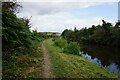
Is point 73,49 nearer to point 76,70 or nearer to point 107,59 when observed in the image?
point 107,59

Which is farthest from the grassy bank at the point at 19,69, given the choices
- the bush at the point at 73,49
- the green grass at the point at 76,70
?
the bush at the point at 73,49

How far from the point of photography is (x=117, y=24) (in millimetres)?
71125

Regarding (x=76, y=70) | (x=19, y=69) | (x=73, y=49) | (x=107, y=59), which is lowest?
(x=107, y=59)

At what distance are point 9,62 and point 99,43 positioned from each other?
63752 millimetres

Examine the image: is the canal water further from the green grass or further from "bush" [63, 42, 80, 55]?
"bush" [63, 42, 80, 55]

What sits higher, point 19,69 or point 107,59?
point 19,69

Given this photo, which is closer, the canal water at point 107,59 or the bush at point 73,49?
the canal water at point 107,59

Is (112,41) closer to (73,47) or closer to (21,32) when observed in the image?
(73,47)

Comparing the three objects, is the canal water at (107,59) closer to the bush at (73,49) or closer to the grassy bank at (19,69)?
the bush at (73,49)

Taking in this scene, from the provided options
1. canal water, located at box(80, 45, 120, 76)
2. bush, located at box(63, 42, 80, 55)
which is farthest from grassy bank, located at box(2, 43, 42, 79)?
bush, located at box(63, 42, 80, 55)

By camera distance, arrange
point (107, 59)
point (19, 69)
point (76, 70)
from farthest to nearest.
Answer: point (107, 59), point (76, 70), point (19, 69)

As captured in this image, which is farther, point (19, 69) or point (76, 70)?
point (76, 70)

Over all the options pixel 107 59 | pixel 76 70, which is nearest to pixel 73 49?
pixel 107 59

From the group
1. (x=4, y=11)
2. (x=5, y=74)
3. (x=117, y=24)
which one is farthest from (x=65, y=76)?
(x=117, y=24)
